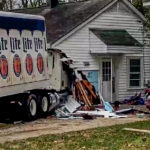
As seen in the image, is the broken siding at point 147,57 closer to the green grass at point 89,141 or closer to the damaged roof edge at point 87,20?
the damaged roof edge at point 87,20

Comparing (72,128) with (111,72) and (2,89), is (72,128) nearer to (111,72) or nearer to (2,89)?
(2,89)

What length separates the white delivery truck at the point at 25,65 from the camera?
18703mm

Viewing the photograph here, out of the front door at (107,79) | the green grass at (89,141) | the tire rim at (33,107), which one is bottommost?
the front door at (107,79)

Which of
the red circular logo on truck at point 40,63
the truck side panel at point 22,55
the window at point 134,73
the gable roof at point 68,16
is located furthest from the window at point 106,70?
the red circular logo on truck at point 40,63

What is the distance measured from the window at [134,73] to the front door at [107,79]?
4.43ft

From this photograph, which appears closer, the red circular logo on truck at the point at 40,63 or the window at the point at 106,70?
the red circular logo on truck at the point at 40,63

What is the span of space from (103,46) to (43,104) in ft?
20.2

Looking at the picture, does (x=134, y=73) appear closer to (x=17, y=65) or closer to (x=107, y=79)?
(x=107, y=79)

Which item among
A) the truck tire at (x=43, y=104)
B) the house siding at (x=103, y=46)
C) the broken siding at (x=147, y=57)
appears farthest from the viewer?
the broken siding at (x=147, y=57)

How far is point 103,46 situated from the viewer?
2659 centimetres

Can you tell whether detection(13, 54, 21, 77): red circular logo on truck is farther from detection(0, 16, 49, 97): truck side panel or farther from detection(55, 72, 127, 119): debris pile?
detection(55, 72, 127, 119): debris pile

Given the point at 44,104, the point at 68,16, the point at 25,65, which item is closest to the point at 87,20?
the point at 68,16

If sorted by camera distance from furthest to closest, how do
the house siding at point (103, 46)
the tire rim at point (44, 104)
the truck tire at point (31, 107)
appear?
the house siding at point (103, 46)
the tire rim at point (44, 104)
the truck tire at point (31, 107)

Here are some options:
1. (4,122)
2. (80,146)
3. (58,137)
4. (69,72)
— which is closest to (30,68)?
(4,122)
